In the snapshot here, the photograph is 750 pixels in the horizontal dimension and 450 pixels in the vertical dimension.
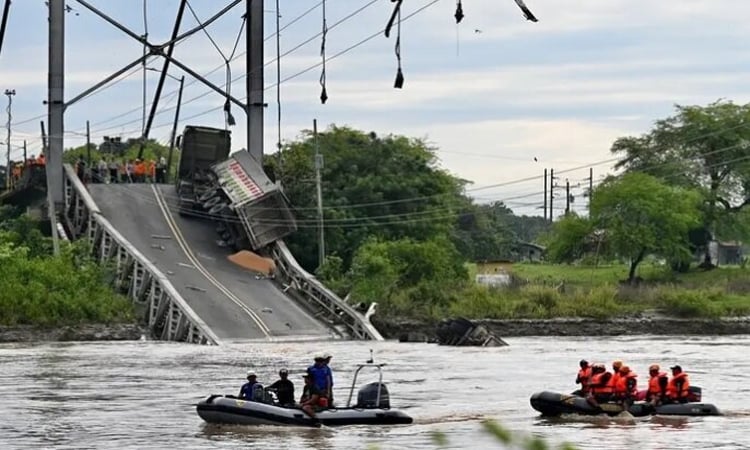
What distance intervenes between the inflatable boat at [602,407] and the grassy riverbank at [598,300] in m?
42.6

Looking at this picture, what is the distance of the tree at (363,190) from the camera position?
311ft

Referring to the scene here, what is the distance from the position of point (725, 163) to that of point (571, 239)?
40.2ft

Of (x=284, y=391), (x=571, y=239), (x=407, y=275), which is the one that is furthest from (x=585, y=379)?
(x=571, y=239)

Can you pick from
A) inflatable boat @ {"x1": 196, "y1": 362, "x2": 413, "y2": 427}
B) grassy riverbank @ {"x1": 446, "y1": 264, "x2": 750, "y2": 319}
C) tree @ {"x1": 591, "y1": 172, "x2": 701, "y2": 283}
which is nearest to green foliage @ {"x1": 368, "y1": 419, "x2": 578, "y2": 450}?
inflatable boat @ {"x1": 196, "y1": 362, "x2": 413, "y2": 427}

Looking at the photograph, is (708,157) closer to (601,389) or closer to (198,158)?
(198,158)

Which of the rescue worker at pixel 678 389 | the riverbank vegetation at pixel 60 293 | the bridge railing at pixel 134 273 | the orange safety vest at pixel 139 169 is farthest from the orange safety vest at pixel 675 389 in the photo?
the orange safety vest at pixel 139 169

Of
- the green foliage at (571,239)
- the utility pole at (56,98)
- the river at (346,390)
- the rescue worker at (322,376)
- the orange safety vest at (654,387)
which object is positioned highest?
the utility pole at (56,98)

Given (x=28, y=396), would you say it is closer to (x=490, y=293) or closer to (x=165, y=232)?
(x=165, y=232)

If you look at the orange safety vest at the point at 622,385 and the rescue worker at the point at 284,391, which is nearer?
the rescue worker at the point at 284,391

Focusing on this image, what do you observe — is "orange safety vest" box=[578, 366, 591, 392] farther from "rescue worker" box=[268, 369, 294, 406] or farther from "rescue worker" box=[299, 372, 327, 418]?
"rescue worker" box=[268, 369, 294, 406]

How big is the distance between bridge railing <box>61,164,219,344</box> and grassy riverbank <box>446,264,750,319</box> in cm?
1616

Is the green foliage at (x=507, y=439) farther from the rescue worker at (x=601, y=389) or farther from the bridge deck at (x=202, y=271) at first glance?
the bridge deck at (x=202, y=271)

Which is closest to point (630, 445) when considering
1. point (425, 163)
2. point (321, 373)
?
point (321, 373)

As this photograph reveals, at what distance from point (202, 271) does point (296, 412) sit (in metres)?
41.1
